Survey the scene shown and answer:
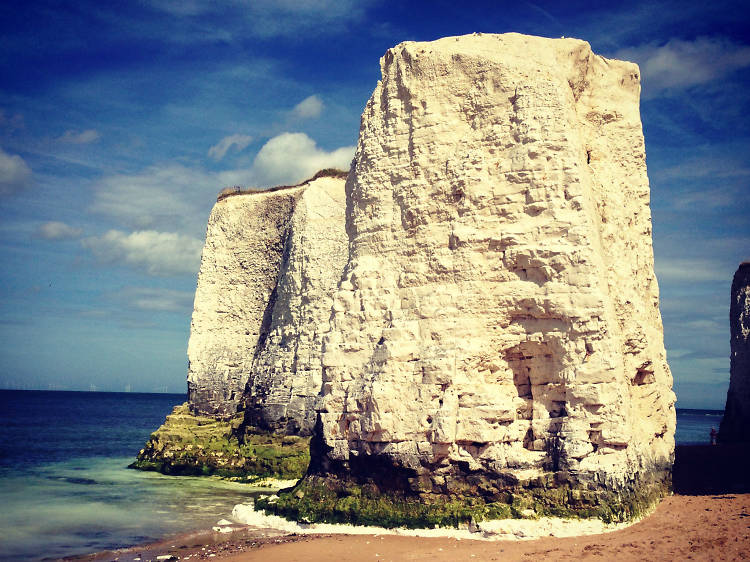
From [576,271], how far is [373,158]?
449cm

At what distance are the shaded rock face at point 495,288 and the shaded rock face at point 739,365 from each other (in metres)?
12.3

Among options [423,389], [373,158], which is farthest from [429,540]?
[373,158]

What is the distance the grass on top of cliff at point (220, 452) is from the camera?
73.4ft

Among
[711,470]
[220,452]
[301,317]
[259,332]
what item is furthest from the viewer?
[259,332]

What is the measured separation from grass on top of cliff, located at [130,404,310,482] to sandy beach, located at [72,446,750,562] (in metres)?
8.97

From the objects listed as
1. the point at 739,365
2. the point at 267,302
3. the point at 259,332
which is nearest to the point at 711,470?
the point at 739,365

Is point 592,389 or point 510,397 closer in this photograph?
point 592,389

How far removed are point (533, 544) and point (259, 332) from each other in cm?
1954

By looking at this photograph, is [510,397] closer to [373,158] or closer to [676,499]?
[676,499]

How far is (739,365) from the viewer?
2508cm

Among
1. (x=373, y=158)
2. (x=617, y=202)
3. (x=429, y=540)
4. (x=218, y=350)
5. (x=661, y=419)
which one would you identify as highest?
(x=373, y=158)

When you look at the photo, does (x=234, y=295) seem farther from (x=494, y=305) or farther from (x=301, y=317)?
(x=494, y=305)

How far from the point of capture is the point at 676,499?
12789 millimetres

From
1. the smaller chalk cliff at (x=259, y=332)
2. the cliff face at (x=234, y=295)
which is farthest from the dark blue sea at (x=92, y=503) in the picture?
the cliff face at (x=234, y=295)
